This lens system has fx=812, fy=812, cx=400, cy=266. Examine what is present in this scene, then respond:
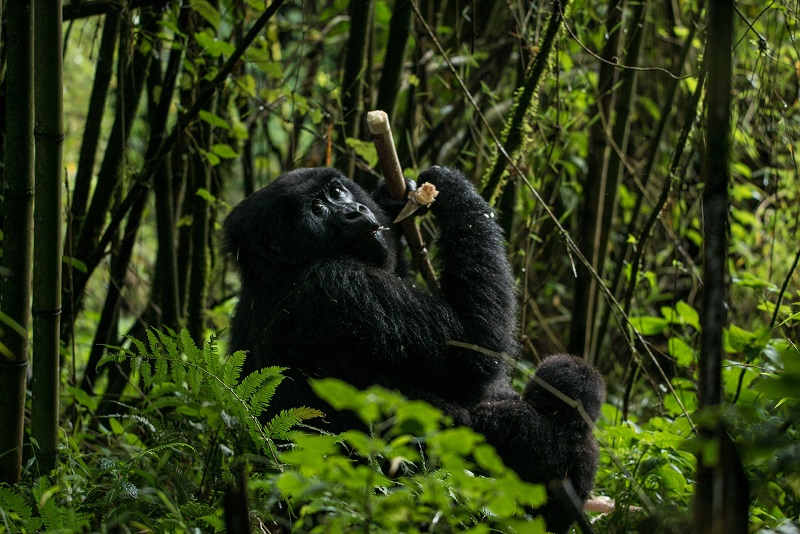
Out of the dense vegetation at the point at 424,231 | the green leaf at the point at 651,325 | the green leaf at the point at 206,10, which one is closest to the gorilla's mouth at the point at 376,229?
the dense vegetation at the point at 424,231

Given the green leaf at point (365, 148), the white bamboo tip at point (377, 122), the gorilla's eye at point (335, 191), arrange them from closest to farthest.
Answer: the white bamboo tip at point (377, 122) < the gorilla's eye at point (335, 191) < the green leaf at point (365, 148)

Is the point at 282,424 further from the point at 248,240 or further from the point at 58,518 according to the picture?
the point at 248,240

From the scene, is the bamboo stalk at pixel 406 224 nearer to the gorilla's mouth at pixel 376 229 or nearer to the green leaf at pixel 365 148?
the gorilla's mouth at pixel 376 229

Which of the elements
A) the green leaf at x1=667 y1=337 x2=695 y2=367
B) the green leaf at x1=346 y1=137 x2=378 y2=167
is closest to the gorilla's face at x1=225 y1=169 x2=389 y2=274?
the green leaf at x1=346 y1=137 x2=378 y2=167

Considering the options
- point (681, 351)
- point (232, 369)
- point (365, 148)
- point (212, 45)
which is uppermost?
point (212, 45)

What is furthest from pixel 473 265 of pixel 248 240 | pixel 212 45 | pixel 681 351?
pixel 212 45

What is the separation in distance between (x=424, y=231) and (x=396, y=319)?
136 cm

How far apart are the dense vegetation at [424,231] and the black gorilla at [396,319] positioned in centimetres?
24

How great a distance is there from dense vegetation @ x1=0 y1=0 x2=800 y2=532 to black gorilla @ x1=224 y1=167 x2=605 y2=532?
24 cm

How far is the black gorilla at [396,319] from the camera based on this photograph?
3.35 meters

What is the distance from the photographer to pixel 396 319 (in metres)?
3.35

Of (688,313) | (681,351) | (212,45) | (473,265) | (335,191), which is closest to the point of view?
(473,265)

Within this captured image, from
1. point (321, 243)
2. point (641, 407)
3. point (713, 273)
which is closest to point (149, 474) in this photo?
point (321, 243)

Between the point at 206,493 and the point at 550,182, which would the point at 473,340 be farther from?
the point at 550,182
